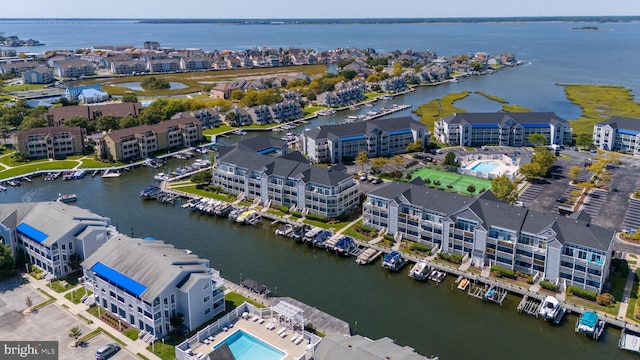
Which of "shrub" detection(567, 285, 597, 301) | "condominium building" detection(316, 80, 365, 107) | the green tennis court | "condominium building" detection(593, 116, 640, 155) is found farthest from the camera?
"condominium building" detection(316, 80, 365, 107)

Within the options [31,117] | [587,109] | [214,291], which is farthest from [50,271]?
[587,109]

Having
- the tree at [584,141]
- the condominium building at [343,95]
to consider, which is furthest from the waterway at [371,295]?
the condominium building at [343,95]

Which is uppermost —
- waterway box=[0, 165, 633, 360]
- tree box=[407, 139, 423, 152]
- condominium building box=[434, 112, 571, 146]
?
condominium building box=[434, 112, 571, 146]

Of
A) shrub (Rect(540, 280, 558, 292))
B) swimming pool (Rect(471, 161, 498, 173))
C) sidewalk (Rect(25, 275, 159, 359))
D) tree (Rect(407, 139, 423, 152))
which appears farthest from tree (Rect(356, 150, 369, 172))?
sidewalk (Rect(25, 275, 159, 359))

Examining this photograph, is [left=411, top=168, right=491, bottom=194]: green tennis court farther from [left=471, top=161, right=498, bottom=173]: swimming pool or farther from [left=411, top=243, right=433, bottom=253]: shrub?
[left=411, top=243, right=433, bottom=253]: shrub

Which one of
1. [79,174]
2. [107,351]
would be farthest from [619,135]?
[79,174]

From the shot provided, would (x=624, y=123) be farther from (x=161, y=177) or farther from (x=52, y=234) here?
(x=52, y=234)
